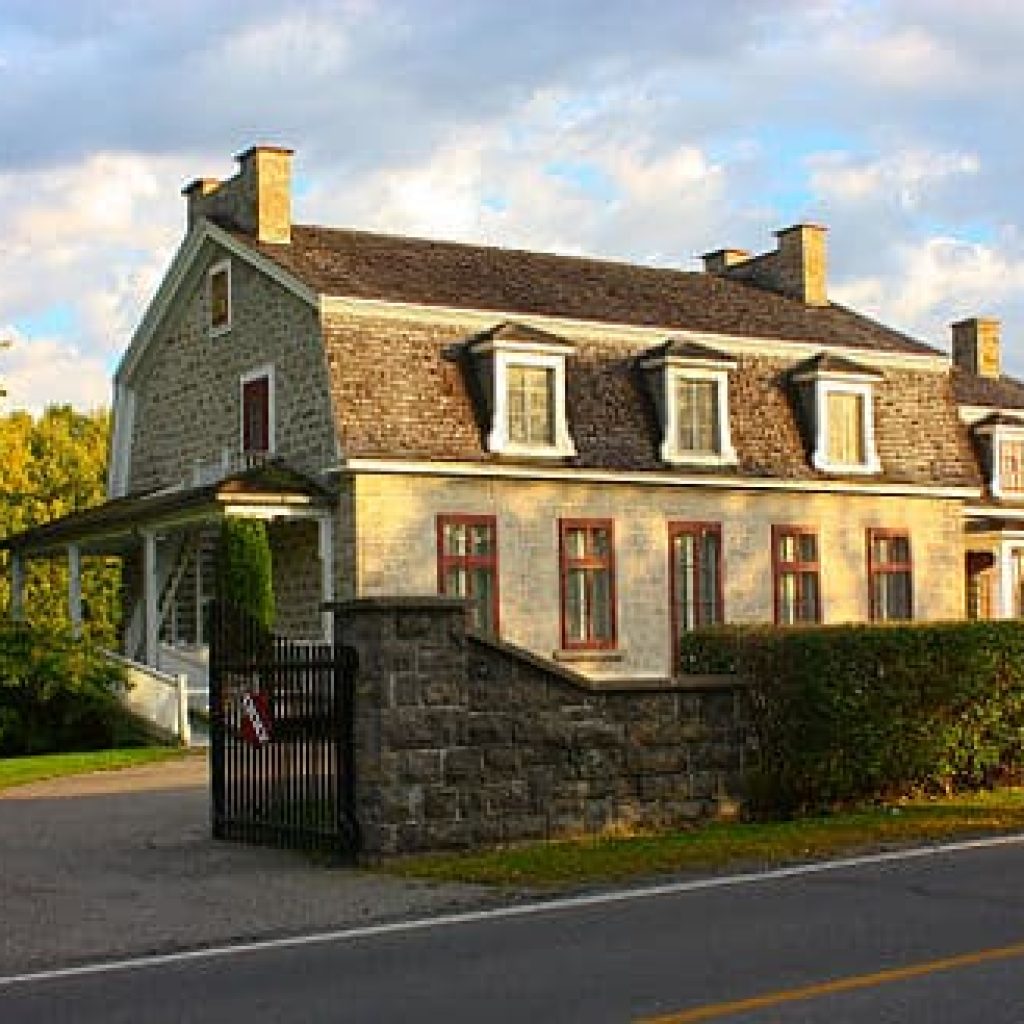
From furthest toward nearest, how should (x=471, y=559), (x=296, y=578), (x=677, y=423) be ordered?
1. (x=677, y=423)
2. (x=296, y=578)
3. (x=471, y=559)

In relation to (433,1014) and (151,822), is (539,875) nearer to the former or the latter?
(433,1014)

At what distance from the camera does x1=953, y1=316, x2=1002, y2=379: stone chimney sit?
4606cm

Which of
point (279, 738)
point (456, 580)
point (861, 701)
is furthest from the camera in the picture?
point (456, 580)

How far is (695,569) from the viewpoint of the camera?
103 feet

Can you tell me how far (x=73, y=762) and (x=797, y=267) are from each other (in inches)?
782

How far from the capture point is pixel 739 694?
15602 millimetres

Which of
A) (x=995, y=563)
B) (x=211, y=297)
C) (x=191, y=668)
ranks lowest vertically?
(x=191, y=668)

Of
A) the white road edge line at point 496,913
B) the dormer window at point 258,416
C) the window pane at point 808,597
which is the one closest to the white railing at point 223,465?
the dormer window at point 258,416

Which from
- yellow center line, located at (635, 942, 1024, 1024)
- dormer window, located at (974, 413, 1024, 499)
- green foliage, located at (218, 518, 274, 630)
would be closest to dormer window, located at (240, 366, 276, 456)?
green foliage, located at (218, 518, 274, 630)

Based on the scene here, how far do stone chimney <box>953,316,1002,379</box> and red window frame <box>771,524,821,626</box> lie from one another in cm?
1486

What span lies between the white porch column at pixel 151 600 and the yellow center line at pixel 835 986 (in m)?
22.5

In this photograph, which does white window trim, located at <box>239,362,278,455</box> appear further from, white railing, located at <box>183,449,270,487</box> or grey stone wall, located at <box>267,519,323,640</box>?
grey stone wall, located at <box>267,519,323,640</box>

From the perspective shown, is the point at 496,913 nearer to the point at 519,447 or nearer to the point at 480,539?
the point at 480,539

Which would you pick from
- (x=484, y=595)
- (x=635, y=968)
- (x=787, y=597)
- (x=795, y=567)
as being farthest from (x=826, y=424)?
(x=635, y=968)
